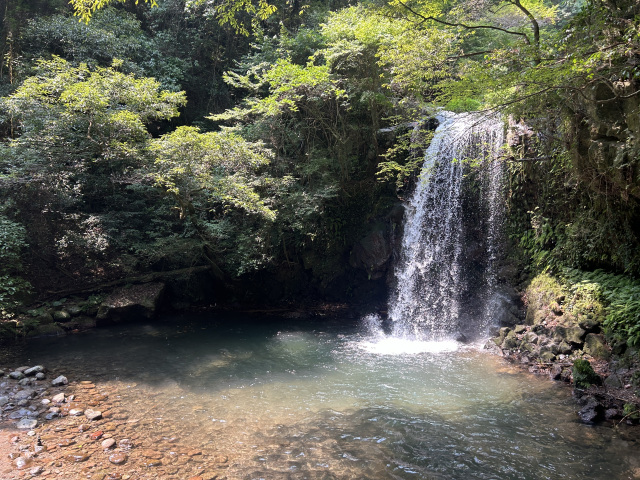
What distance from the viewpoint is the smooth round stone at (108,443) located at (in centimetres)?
475

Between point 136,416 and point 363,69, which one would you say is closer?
point 136,416

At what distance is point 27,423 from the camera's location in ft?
17.3

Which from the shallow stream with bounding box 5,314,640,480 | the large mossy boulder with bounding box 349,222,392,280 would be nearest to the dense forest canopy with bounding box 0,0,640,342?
the large mossy boulder with bounding box 349,222,392,280

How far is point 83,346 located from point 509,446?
8975mm

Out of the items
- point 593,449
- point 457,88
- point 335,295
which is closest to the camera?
point 593,449

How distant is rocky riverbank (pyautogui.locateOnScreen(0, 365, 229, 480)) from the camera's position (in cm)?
429

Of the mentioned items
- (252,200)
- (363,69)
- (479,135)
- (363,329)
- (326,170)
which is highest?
(363,69)

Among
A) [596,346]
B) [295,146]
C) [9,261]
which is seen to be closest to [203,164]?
[295,146]

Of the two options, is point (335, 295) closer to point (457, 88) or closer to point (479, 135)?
point (479, 135)

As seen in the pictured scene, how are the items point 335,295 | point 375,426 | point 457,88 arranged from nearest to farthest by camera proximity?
point 375,426, point 457,88, point 335,295

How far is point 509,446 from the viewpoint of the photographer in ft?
15.5

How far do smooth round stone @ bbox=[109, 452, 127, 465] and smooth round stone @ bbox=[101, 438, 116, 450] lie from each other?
0.68 ft

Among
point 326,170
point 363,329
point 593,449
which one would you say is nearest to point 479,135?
point 326,170

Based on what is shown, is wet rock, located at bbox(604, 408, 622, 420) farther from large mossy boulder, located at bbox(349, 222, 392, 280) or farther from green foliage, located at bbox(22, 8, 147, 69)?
green foliage, located at bbox(22, 8, 147, 69)
